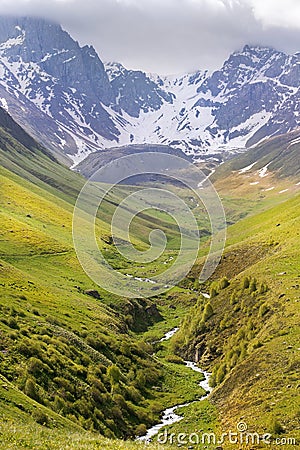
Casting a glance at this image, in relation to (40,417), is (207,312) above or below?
below

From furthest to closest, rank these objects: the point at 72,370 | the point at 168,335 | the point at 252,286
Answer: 1. the point at 168,335
2. the point at 252,286
3. the point at 72,370

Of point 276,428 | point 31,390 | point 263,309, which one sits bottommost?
point 276,428

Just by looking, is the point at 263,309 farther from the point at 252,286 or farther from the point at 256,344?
the point at 256,344

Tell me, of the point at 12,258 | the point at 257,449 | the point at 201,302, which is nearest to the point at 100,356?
the point at 257,449

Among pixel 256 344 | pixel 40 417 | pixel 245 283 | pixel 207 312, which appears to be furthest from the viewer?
pixel 245 283

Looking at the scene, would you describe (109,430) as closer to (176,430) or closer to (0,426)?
(176,430)

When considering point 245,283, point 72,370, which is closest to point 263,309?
point 245,283

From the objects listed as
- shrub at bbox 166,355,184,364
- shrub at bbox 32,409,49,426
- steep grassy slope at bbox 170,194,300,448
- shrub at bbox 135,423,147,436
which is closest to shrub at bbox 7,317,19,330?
shrub at bbox 135,423,147,436

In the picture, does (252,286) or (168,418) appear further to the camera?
(252,286)

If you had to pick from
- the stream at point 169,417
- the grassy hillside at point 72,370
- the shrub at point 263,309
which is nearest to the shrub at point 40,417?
the grassy hillside at point 72,370
